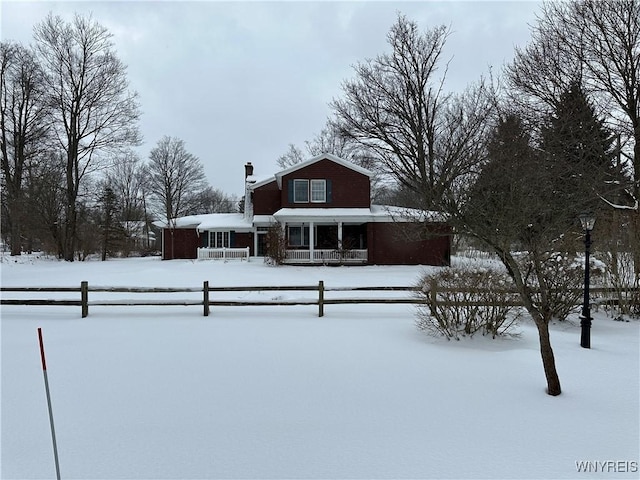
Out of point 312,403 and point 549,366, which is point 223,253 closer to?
point 312,403

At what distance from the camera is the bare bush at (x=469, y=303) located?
→ 285 inches

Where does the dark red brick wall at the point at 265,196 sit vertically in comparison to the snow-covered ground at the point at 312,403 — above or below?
above

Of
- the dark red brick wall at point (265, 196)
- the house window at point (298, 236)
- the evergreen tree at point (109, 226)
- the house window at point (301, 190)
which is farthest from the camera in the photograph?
the evergreen tree at point (109, 226)

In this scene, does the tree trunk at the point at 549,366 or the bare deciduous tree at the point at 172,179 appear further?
the bare deciduous tree at the point at 172,179

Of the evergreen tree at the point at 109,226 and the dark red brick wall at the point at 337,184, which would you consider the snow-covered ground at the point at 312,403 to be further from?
the evergreen tree at the point at 109,226

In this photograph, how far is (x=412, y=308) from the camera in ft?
34.0

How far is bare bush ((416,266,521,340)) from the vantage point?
7.24 meters

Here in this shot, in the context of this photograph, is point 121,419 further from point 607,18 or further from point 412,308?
point 607,18

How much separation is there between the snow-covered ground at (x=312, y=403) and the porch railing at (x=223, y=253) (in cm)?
1711

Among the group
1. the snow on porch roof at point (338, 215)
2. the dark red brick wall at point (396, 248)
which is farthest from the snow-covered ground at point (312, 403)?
the dark red brick wall at point (396, 248)

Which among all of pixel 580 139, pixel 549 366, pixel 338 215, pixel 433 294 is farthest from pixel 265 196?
pixel 549 366

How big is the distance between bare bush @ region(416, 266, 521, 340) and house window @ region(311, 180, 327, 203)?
17.3 m

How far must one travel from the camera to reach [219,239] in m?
28.8

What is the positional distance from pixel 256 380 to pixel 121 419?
171cm
